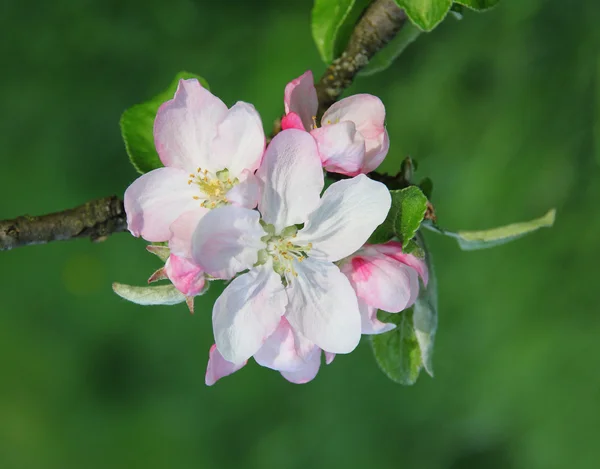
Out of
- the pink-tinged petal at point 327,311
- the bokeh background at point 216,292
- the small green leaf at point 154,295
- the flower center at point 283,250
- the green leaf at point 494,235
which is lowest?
the bokeh background at point 216,292

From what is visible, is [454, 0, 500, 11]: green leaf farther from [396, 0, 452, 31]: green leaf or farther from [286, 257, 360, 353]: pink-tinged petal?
[286, 257, 360, 353]: pink-tinged petal

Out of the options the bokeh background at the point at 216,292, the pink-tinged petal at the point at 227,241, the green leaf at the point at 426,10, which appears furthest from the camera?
the bokeh background at the point at 216,292

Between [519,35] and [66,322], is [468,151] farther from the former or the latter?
[66,322]

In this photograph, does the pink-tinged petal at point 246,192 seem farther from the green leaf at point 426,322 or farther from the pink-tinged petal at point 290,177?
the green leaf at point 426,322

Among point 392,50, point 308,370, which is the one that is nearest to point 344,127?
point 308,370

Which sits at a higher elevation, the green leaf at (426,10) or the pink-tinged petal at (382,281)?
the green leaf at (426,10)

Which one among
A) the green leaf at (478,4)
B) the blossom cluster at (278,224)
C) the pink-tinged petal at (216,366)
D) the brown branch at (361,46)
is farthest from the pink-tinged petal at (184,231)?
the green leaf at (478,4)
